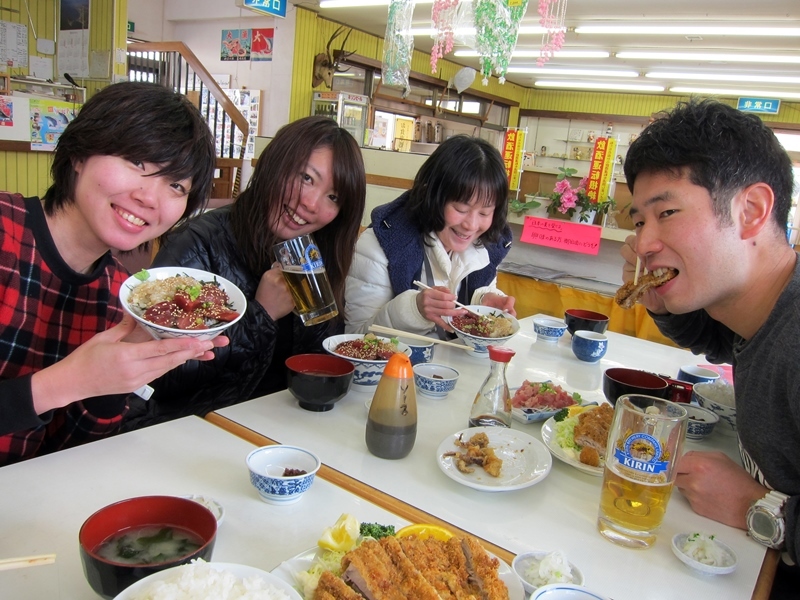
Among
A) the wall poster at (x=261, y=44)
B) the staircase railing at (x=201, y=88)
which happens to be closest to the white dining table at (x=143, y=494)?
the staircase railing at (x=201, y=88)

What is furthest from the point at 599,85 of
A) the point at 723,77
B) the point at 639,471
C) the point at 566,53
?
the point at 639,471

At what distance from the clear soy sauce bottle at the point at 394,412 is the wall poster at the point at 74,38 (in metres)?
8.20

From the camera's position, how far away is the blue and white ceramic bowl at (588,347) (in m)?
2.35

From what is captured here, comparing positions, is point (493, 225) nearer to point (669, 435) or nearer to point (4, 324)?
point (669, 435)

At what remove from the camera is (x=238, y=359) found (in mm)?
2010

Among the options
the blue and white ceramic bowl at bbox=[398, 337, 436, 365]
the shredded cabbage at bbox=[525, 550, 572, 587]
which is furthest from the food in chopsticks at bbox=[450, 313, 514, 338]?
Result: the shredded cabbage at bbox=[525, 550, 572, 587]

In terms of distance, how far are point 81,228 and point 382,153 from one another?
12.4 ft

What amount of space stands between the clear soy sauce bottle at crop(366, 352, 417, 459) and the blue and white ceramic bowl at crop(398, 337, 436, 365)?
0.71 metres

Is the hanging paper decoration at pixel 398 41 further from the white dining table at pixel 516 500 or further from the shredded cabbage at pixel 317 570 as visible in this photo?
the shredded cabbage at pixel 317 570

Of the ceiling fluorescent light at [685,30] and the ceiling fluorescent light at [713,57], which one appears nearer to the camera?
the ceiling fluorescent light at [685,30]

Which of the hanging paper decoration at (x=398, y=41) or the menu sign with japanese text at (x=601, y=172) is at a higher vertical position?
the hanging paper decoration at (x=398, y=41)

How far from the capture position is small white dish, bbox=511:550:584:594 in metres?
0.97

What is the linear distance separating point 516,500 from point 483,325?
103cm

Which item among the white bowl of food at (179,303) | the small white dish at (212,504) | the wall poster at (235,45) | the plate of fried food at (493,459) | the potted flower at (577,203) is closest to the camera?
the small white dish at (212,504)
